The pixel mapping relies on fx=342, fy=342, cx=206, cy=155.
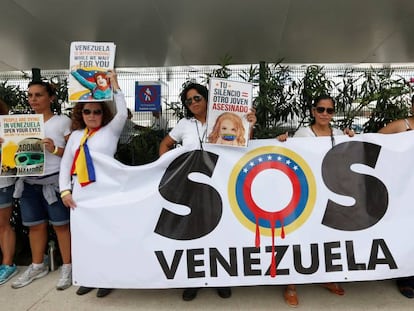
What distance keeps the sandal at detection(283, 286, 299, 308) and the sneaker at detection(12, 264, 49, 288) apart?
7.43 feet

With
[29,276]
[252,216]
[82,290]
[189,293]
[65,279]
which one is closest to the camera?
Answer: [252,216]

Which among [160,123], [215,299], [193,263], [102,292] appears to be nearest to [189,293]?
[215,299]

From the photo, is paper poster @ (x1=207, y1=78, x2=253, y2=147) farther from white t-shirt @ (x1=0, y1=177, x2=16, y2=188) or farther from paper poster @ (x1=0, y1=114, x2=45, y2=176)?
white t-shirt @ (x1=0, y1=177, x2=16, y2=188)

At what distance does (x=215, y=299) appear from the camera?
2.78 meters

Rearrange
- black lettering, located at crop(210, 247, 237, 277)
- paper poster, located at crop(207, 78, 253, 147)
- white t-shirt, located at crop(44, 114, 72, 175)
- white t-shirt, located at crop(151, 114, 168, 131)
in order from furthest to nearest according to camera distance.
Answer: white t-shirt, located at crop(151, 114, 168, 131), white t-shirt, located at crop(44, 114, 72, 175), black lettering, located at crop(210, 247, 237, 277), paper poster, located at crop(207, 78, 253, 147)

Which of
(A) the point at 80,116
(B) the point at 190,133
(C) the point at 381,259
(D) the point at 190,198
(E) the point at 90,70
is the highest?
(E) the point at 90,70

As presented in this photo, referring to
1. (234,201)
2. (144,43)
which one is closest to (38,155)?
(234,201)

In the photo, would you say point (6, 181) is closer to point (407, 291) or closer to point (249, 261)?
point (249, 261)

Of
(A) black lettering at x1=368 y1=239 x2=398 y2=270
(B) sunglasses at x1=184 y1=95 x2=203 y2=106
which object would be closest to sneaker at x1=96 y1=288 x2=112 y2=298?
(B) sunglasses at x1=184 y1=95 x2=203 y2=106

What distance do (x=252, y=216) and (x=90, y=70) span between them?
173 cm

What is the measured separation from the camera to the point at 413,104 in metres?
2.88

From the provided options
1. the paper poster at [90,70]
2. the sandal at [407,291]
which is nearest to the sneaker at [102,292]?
the paper poster at [90,70]

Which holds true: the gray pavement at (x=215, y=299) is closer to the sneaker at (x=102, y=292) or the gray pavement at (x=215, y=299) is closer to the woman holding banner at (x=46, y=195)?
the sneaker at (x=102, y=292)

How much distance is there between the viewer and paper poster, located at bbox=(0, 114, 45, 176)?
9.34 feet
